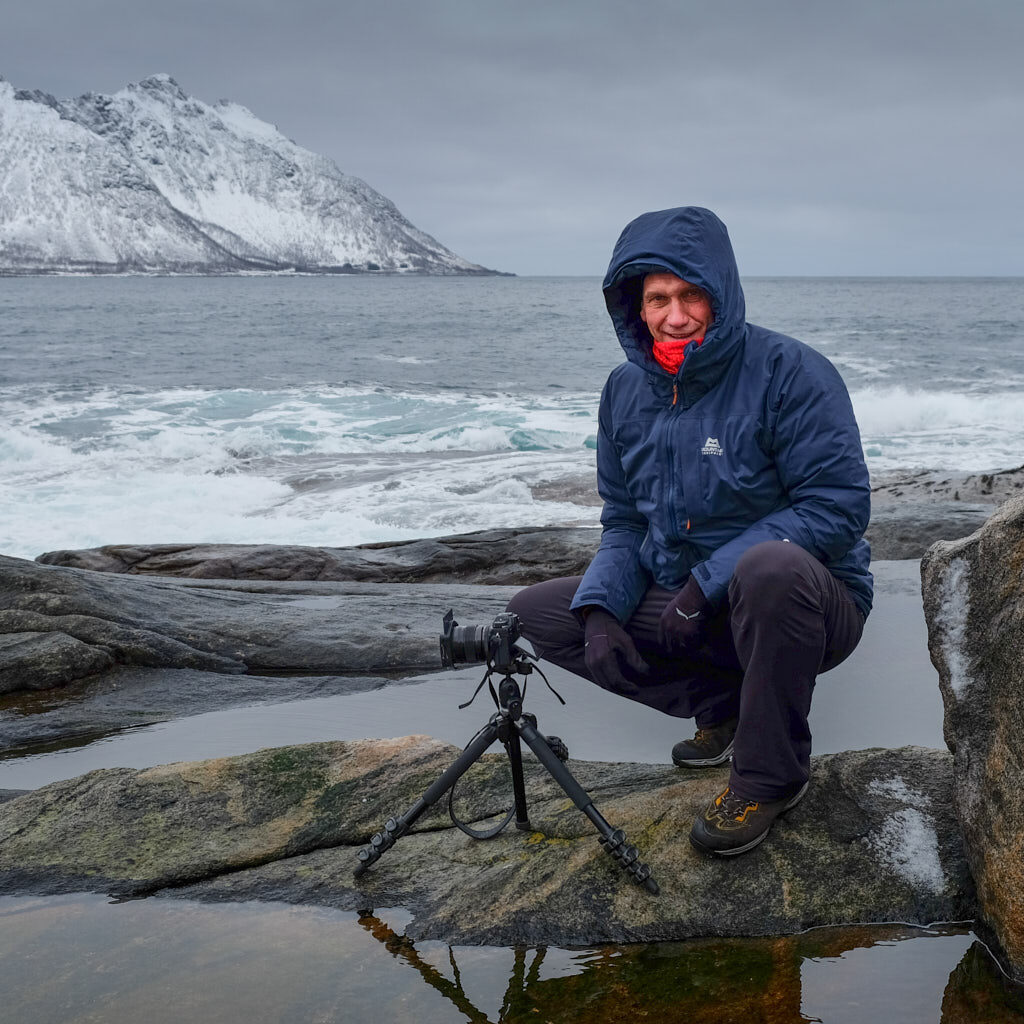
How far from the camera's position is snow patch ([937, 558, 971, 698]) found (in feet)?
8.95

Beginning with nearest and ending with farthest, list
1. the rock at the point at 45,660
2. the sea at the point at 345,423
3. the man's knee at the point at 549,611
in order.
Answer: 1. the man's knee at the point at 549,611
2. the rock at the point at 45,660
3. the sea at the point at 345,423

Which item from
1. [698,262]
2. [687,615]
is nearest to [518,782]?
[687,615]

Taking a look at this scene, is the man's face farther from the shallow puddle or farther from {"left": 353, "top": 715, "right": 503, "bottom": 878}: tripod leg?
the shallow puddle

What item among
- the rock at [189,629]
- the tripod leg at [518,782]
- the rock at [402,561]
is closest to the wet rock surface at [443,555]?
the rock at [402,561]

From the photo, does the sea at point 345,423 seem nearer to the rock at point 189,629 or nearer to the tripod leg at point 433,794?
the rock at point 189,629

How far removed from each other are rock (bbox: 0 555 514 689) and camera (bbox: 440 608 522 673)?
8.44 ft

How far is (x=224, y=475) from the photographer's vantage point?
54.1 ft

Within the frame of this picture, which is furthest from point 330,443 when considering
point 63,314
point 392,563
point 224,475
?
point 63,314

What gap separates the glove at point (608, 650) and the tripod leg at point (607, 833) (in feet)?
1.24

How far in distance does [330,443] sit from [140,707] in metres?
15.2

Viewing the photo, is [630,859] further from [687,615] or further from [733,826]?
[687,615]

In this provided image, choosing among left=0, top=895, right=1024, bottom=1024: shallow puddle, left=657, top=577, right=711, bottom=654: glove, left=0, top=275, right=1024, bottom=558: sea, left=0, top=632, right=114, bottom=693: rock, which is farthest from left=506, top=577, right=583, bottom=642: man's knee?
left=0, top=275, right=1024, bottom=558: sea

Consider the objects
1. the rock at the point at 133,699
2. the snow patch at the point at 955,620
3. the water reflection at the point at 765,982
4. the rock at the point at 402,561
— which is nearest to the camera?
the water reflection at the point at 765,982

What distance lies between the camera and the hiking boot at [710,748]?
3469 mm
